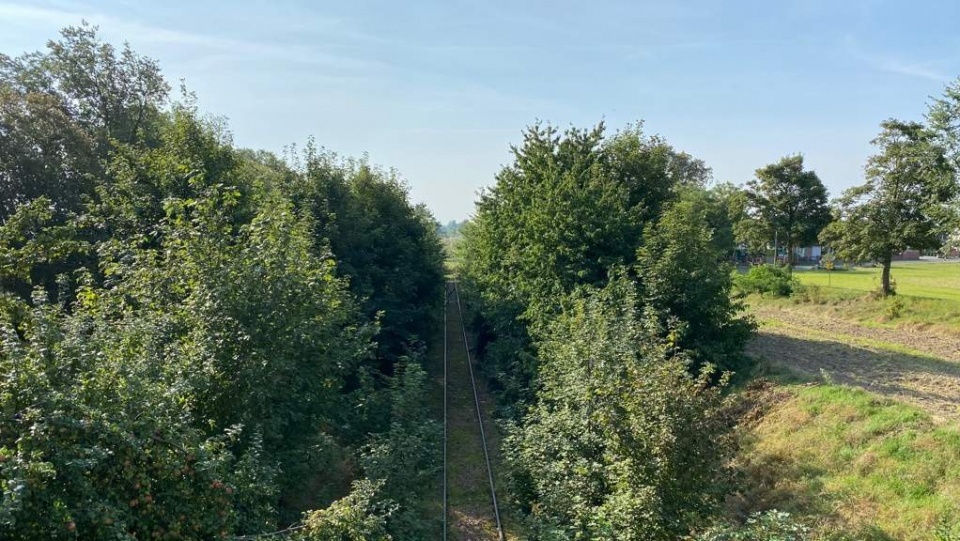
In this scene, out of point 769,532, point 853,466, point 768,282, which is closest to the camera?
point 769,532

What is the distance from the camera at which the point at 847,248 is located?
102ft

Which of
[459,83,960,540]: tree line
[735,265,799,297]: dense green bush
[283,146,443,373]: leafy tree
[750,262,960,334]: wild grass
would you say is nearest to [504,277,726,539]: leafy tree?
[459,83,960,540]: tree line

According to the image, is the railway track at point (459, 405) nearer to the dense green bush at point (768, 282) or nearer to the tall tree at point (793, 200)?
the dense green bush at point (768, 282)

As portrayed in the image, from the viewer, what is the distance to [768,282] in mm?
36344

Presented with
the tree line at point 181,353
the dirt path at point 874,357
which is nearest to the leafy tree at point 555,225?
the tree line at point 181,353

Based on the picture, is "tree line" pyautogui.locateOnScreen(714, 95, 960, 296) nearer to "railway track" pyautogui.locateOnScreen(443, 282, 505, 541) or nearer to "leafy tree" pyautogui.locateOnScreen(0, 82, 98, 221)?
"railway track" pyautogui.locateOnScreen(443, 282, 505, 541)

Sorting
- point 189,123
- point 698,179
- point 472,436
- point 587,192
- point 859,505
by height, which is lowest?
point 472,436

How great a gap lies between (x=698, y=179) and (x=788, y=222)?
42286mm

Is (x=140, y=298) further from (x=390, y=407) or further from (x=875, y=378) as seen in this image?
(x=875, y=378)

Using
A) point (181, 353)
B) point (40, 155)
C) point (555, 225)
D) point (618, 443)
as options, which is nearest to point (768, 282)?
point (555, 225)

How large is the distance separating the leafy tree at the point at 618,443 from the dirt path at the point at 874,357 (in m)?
7.00

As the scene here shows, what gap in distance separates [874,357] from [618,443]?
14663mm

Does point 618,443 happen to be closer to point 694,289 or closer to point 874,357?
point 694,289

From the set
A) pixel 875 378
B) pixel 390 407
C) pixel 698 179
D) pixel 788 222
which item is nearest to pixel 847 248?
pixel 875 378
